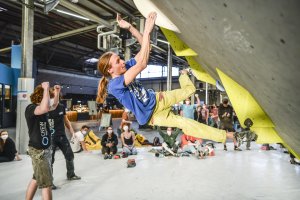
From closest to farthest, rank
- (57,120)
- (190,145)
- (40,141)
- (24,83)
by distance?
(40,141)
(57,120)
(24,83)
(190,145)

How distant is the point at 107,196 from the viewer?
3.86m

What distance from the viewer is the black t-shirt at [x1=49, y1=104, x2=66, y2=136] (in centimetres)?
403

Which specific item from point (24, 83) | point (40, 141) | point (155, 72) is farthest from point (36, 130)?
point (155, 72)

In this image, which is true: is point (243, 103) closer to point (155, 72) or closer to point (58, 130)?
point (58, 130)

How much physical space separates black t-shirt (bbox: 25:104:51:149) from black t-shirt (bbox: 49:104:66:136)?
1142 mm

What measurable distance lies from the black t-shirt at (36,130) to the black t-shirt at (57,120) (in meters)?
1.14

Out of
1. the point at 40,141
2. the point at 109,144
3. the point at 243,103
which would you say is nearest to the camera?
the point at 243,103

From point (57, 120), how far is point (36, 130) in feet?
4.35

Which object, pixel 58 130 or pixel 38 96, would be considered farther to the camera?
pixel 58 130

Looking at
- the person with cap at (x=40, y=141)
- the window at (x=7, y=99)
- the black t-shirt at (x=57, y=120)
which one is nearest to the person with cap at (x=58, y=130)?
the black t-shirt at (x=57, y=120)

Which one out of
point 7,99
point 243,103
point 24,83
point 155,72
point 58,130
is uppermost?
point 155,72

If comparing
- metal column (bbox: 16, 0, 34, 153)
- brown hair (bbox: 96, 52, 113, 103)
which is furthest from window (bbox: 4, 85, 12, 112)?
brown hair (bbox: 96, 52, 113, 103)

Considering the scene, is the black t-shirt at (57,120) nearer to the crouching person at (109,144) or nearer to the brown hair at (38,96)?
the brown hair at (38,96)

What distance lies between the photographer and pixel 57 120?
417 centimetres
